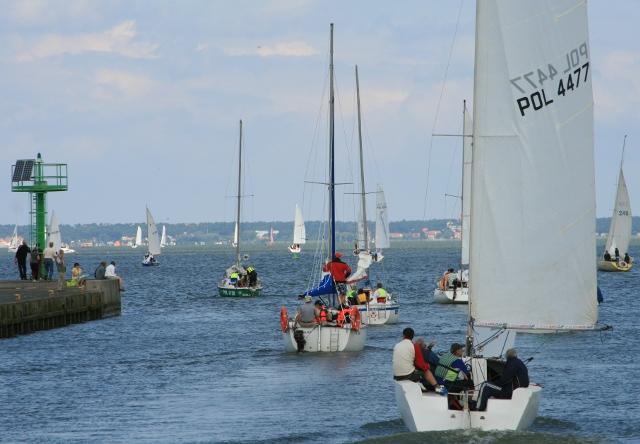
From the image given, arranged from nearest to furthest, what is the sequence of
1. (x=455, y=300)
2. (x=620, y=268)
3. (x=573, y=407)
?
(x=573, y=407) → (x=455, y=300) → (x=620, y=268)

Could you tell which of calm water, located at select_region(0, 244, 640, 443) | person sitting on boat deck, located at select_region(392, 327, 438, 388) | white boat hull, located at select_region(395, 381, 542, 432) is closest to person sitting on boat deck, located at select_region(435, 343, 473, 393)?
white boat hull, located at select_region(395, 381, 542, 432)

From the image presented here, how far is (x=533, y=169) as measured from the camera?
21938 millimetres

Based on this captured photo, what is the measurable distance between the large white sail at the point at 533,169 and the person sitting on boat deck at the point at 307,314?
14652 millimetres

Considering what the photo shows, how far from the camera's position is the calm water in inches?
969

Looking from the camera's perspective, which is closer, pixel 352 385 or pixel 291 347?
pixel 352 385

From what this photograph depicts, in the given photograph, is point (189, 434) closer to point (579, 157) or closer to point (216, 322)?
point (579, 157)

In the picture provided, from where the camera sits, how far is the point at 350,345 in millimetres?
37406

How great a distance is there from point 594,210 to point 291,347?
1658 cm

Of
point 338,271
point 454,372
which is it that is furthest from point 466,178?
point 454,372

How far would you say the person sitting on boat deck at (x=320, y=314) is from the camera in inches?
1441

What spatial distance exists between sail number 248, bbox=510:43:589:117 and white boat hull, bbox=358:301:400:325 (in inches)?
1083

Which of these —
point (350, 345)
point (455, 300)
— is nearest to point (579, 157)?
point (350, 345)

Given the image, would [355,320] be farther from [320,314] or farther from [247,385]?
[247,385]

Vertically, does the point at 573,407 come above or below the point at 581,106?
below
